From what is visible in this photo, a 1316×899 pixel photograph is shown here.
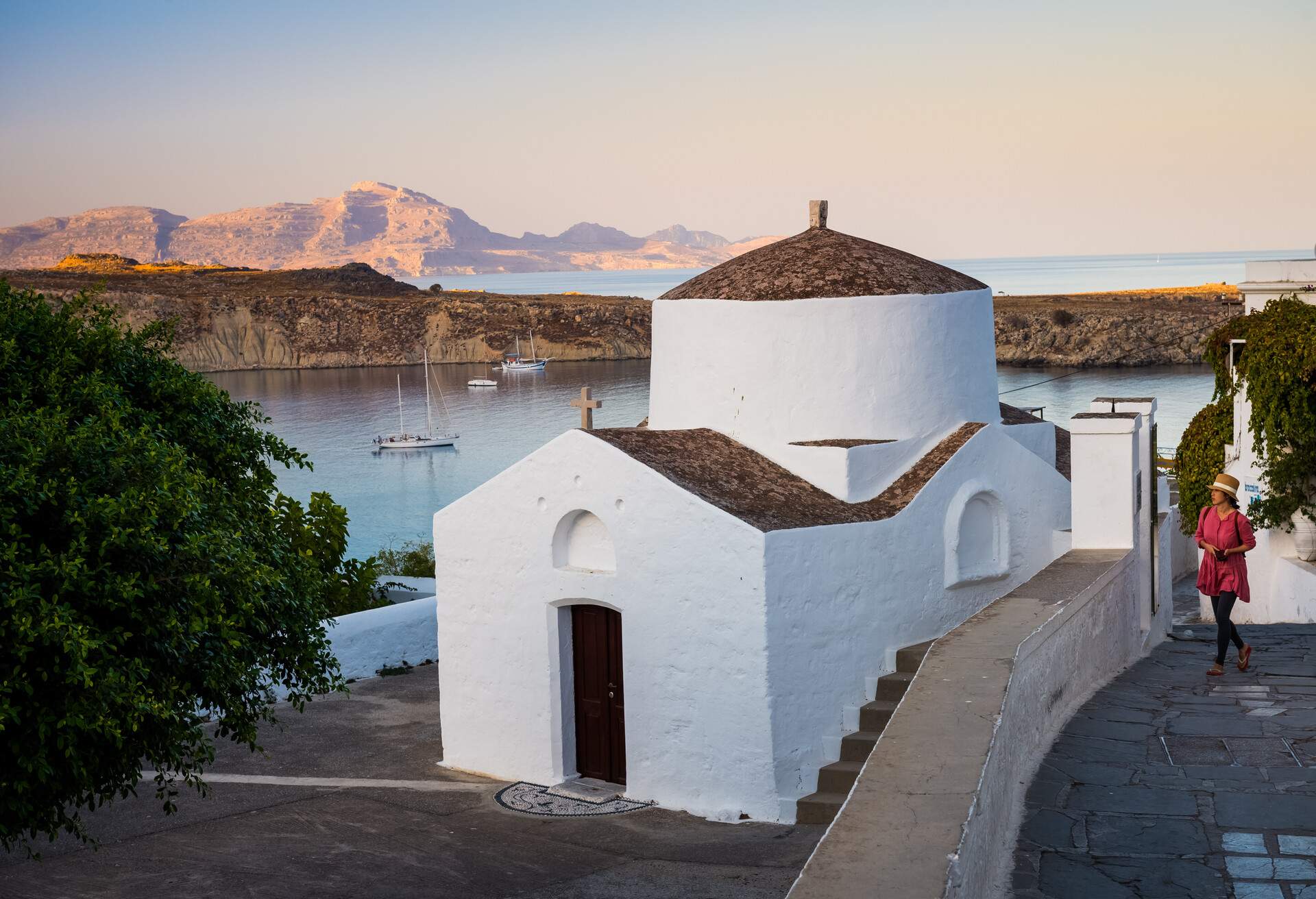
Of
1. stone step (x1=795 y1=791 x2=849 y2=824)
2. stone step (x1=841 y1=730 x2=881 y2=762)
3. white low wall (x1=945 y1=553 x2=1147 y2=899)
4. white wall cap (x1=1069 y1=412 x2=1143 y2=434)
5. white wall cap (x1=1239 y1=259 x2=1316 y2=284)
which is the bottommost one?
stone step (x1=795 y1=791 x2=849 y2=824)

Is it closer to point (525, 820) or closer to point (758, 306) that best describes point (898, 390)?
point (758, 306)

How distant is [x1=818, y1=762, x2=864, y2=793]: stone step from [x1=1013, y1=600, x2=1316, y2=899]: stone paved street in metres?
2.03

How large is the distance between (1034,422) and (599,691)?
559cm

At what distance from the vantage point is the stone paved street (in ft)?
16.5

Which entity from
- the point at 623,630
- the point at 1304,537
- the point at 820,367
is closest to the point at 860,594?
the point at 623,630

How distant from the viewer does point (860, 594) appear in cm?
1030

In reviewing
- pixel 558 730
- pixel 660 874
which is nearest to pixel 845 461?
pixel 558 730

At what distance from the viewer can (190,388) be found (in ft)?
28.8

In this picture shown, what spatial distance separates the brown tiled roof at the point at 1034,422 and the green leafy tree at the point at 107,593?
805 cm

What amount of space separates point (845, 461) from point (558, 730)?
3.28m

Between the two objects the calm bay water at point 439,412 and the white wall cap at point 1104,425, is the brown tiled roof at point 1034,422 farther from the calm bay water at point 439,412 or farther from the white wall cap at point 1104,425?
the calm bay water at point 439,412

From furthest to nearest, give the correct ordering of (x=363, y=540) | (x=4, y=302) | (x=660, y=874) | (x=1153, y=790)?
(x=363, y=540) < (x=660, y=874) < (x=4, y=302) < (x=1153, y=790)

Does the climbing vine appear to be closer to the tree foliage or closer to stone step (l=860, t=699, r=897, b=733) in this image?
the tree foliage

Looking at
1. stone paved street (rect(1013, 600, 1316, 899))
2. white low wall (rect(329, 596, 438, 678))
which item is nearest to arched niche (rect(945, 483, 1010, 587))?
stone paved street (rect(1013, 600, 1316, 899))
